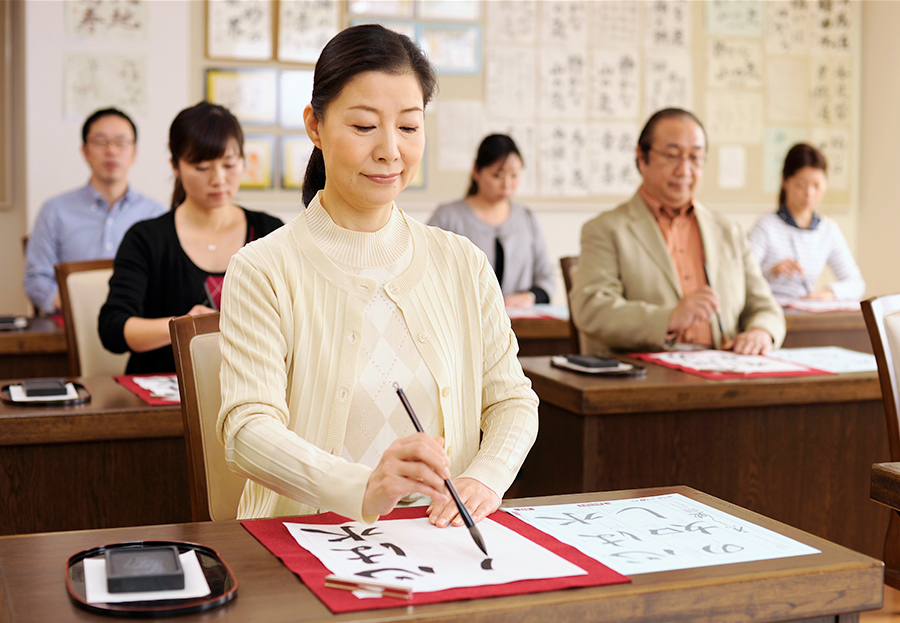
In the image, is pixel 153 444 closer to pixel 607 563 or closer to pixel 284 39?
pixel 607 563

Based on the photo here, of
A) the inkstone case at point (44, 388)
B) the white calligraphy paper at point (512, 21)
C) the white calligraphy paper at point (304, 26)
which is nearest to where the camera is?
the inkstone case at point (44, 388)

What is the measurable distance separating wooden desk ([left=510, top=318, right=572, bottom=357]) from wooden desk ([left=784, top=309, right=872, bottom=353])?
860 millimetres

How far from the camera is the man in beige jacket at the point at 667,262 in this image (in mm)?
2879

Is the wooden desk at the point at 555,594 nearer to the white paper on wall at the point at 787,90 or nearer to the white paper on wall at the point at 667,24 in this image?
the white paper on wall at the point at 667,24

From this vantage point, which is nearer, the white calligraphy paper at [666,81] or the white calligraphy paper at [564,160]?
the white calligraphy paper at [564,160]

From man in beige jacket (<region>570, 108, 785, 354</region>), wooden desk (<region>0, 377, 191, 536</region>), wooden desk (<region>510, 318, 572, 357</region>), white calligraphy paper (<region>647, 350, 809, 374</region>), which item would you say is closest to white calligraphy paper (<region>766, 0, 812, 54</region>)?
wooden desk (<region>510, 318, 572, 357</region>)

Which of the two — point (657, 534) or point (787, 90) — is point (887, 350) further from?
point (787, 90)

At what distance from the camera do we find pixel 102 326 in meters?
2.52

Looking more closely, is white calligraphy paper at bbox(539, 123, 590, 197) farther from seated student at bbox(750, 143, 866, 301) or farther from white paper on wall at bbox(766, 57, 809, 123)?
white paper on wall at bbox(766, 57, 809, 123)

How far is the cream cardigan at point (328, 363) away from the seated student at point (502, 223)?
115 inches

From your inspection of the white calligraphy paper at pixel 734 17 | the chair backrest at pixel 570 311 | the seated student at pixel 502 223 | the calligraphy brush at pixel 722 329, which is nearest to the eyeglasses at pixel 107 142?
the seated student at pixel 502 223

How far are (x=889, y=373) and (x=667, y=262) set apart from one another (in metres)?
1.07

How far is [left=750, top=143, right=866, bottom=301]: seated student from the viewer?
15.8 ft

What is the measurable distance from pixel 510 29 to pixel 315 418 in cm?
440
